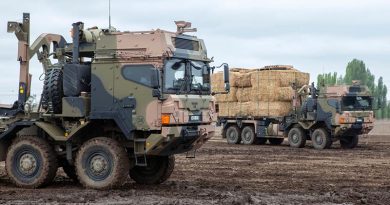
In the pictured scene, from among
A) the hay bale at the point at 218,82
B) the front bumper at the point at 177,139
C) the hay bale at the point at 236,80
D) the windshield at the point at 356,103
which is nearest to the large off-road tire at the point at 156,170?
the front bumper at the point at 177,139

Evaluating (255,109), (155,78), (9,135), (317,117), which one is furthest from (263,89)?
(155,78)

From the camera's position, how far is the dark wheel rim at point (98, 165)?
1303 cm

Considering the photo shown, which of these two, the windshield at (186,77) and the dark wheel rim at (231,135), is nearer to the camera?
the windshield at (186,77)

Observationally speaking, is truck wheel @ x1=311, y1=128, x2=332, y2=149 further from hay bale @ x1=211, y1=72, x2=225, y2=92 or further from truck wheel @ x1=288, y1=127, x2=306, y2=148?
hay bale @ x1=211, y1=72, x2=225, y2=92

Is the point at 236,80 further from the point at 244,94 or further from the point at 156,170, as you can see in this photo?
the point at 156,170

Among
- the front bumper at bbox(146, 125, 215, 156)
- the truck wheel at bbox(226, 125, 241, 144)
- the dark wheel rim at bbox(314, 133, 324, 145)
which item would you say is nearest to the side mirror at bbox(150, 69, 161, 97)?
the front bumper at bbox(146, 125, 215, 156)

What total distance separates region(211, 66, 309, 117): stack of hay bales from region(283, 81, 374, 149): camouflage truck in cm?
62

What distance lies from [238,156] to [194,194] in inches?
417

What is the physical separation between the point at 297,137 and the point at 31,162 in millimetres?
17357

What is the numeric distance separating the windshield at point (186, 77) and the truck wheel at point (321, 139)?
1501 centimetres

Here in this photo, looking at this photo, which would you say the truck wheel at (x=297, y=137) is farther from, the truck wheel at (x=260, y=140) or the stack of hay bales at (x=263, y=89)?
the truck wheel at (x=260, y=140)

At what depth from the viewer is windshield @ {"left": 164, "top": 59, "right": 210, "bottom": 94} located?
12875 mm

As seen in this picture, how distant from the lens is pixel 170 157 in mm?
14672

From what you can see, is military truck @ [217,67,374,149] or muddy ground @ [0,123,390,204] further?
military truck @ [217,67,374,149]
